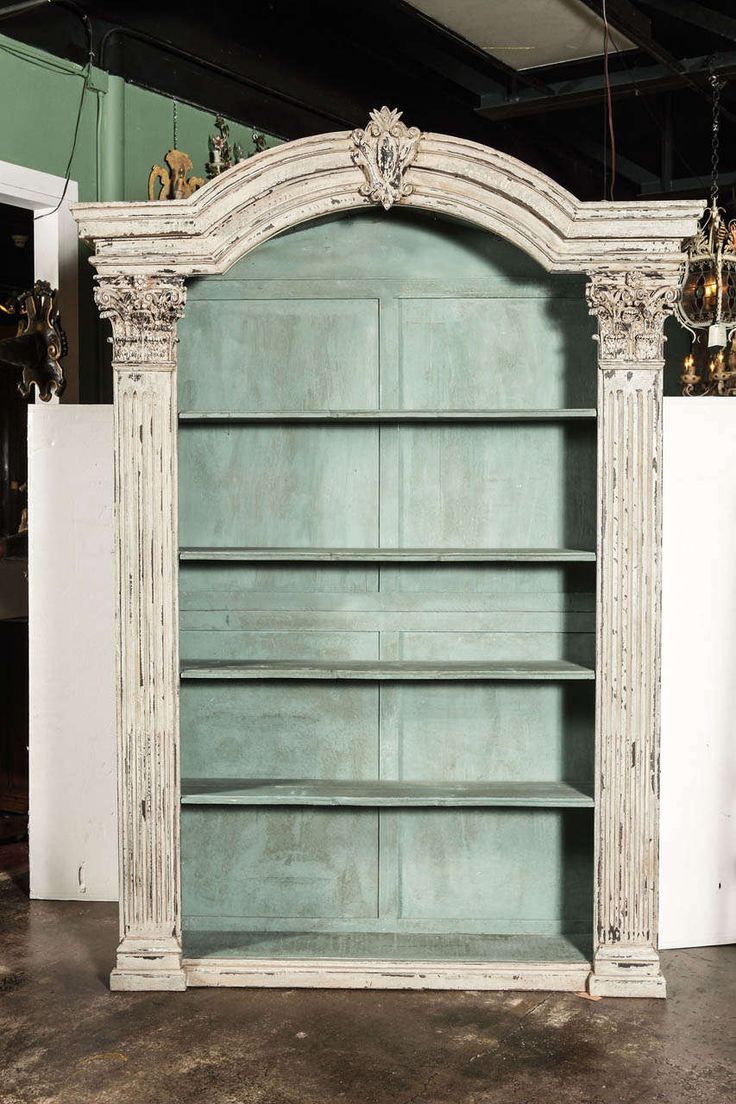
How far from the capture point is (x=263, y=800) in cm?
376

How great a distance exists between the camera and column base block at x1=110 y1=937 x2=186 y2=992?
3666 millimetres

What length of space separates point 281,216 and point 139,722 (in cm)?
168

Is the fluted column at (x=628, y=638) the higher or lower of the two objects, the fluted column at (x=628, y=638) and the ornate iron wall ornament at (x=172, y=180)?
the lower

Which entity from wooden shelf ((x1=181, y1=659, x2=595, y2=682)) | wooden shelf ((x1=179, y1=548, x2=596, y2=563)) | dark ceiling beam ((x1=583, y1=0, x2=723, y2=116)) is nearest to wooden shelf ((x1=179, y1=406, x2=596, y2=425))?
wooden shelf ((x1=179, y1=548, x2=596, y2=563))

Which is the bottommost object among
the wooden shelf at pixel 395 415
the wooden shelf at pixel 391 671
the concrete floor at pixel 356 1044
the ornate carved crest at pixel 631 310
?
the concrete floor at pixel 356 1044

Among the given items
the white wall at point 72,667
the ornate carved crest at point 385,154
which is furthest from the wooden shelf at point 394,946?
the ornate carved crest at point 385,154

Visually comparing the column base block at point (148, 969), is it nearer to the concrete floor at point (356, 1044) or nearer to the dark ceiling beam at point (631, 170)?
the concrete floor at point (356, 1044)

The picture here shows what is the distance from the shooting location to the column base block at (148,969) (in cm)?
367

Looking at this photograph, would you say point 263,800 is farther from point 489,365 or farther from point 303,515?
point 489,365

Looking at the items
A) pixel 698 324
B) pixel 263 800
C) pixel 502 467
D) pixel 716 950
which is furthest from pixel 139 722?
pixel 698 324

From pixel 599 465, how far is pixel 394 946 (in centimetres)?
177

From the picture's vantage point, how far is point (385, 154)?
3.53 m

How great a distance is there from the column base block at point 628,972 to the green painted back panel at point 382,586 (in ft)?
1.24

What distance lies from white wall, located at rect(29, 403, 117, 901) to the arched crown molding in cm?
114
